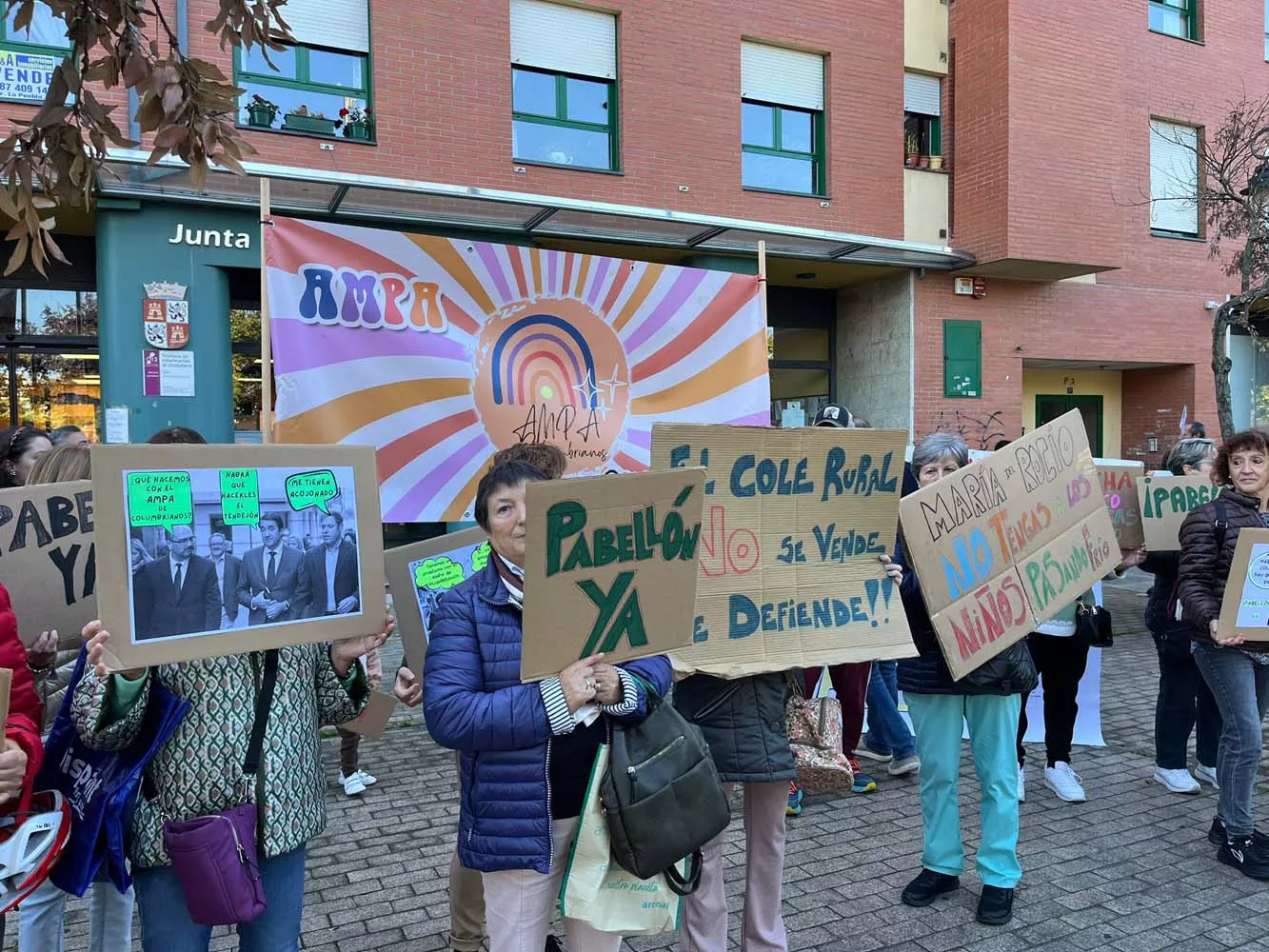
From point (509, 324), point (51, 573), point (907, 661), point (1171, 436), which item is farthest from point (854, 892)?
point (1171, 436)

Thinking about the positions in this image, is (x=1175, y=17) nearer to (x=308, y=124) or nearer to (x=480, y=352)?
(x=308, y=124)

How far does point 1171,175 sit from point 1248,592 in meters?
14.1

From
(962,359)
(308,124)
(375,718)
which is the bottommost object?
(375,718)

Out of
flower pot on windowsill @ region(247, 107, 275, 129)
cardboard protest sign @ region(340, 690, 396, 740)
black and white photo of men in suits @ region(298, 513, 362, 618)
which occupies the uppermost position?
flower pot on windowsill @ region(247, 107, 275, 129)

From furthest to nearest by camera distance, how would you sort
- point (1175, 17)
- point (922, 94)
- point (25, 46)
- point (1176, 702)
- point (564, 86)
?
point (1175, 17)
point (922, 94)
point (564, 86)
point (25, 46)
point (1176, 702)

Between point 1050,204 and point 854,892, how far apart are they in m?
11.9

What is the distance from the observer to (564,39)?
11109mm

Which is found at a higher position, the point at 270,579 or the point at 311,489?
the point at 311,489

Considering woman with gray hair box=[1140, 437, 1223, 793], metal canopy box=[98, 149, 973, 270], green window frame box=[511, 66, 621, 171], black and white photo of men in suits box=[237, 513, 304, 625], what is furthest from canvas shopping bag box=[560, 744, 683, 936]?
green window frame box=[511, 66, 621, 171]

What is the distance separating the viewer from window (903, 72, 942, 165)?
1346 cm

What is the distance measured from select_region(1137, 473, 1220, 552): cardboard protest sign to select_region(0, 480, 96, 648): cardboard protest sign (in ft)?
16.7

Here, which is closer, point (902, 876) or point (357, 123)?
point (902, 876)

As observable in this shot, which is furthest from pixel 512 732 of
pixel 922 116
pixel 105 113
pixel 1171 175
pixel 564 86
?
pixel 1171 175

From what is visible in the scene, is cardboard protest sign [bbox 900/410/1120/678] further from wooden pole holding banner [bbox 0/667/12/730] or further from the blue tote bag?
wooden pole holding banner [bbox 0/667/12/730]
